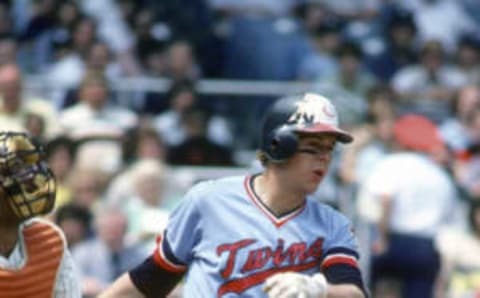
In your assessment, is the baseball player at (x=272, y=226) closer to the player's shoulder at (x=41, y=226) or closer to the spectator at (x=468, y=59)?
the player's shoulder at (x=41, y=226)

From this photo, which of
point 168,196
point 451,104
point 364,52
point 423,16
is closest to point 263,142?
point 168,196

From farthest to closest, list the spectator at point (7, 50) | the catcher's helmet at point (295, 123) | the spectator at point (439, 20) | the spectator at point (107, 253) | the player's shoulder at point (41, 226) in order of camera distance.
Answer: the spectator at point (439, 20) < the spectator at point (7, 50) < the spectator at point (107, 253) < the catcher's helmet at point (295, 123) < the player's shoulder at point (41, 226)

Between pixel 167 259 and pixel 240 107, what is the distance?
24.3 feet


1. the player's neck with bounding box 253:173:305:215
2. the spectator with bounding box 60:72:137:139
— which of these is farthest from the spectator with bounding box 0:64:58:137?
the player's neck with bounding box 253:173:305:215

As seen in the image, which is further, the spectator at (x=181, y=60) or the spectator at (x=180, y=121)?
the spectator at (x=181, y=60)

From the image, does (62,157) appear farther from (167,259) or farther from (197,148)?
(167,259)

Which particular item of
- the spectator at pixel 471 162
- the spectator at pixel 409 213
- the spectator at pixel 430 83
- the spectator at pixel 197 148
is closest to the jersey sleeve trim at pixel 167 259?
the spectator at pixel 409 213

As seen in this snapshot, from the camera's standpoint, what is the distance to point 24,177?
5.96m

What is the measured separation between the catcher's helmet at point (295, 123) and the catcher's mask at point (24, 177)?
0.88 m

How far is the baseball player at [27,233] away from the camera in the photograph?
5949 millimetres

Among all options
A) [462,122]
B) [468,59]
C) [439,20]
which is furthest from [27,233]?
[439,20]

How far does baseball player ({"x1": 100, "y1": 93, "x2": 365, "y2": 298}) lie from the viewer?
6430mm

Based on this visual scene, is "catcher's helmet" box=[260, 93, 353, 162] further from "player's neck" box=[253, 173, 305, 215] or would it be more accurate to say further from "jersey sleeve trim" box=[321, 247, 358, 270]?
"jersey sleeve trim" box=[321, 247, 358, 270]

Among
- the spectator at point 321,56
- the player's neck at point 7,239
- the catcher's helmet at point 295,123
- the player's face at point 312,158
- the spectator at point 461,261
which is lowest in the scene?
the spectator at point 461,261
